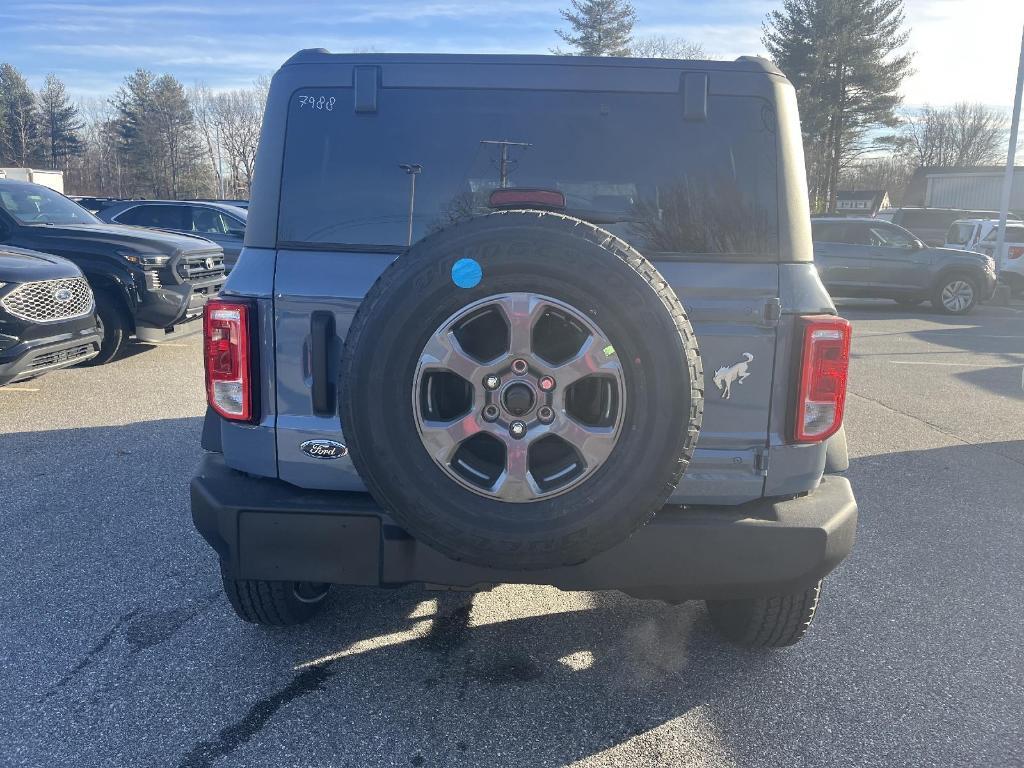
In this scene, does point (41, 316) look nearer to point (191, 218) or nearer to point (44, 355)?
point (44, 355)

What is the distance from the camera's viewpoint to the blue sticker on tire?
2.21 m

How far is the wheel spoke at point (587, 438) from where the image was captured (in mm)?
2244

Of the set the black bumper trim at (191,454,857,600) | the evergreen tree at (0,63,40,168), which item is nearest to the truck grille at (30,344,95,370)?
the black bumper trim at (191,454,857,600)

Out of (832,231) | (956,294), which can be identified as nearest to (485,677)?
(832,231)

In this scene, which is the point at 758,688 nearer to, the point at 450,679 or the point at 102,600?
the point at 450,679

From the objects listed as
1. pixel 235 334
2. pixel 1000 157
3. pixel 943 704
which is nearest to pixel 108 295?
pixel 235 334

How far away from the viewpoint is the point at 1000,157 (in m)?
69.6

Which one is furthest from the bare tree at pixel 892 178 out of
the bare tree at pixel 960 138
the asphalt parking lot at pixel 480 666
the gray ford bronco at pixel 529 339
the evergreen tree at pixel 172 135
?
the gray ford bronco at pixel 529 339

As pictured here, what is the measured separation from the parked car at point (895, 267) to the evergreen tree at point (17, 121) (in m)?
70.0

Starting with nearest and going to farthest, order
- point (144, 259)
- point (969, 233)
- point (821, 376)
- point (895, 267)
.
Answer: point (821, 376) → point (144, 259) → point (895, 267) → point (969, 233)

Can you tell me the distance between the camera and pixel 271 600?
3084 mm

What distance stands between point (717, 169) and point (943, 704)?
2.02m

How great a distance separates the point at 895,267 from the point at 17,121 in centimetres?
7377

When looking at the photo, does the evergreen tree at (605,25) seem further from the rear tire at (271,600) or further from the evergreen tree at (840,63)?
the rear tire at (271,600)
